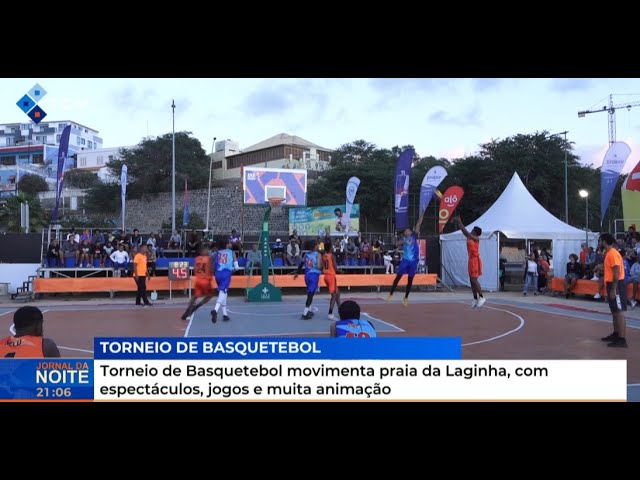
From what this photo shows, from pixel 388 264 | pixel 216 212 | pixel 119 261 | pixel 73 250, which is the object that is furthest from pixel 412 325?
pixel 216 212

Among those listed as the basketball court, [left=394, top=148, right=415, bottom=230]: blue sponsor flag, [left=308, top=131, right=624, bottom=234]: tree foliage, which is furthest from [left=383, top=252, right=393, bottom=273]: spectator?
[left=308, top=131, right=624, bottom=234]: tree foliage

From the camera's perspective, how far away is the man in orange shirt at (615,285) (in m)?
9.20

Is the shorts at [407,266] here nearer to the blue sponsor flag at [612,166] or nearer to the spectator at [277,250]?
the blue sponsor flag at [612,166]

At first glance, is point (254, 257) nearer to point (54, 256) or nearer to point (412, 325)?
point (54, 256)

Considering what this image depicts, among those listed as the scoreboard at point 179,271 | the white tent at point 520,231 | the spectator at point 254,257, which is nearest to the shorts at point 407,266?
the spectator at point 254,257

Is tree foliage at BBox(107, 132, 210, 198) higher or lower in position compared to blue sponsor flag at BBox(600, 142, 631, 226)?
higher

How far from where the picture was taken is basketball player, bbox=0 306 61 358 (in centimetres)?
430

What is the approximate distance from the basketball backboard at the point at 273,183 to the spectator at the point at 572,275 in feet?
46.9

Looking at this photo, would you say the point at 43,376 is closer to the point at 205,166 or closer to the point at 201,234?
the point at 201,234

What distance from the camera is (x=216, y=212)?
47.3 m

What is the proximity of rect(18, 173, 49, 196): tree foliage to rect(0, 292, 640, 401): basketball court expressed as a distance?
166ft

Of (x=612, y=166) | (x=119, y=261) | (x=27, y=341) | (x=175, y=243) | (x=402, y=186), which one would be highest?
(x=612, y=166)

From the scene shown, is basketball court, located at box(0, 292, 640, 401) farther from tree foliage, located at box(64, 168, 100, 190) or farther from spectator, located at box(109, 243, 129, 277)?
tree foliage, located at box(64, 168, 100, 190)

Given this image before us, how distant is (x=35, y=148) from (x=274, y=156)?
132ft
